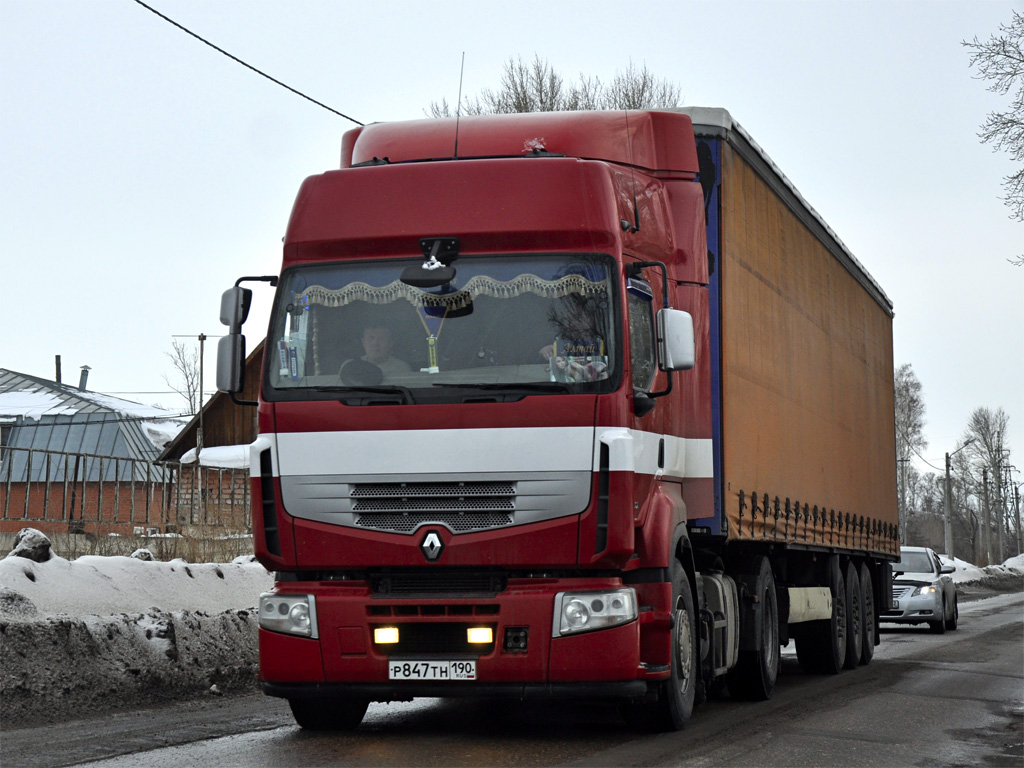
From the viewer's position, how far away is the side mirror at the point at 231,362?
8648 mm

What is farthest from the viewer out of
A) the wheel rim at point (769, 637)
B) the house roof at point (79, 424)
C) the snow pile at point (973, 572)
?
the house roof at point (79, 424)

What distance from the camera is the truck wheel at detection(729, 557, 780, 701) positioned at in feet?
37.6

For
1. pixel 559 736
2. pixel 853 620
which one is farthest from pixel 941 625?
pixel 559 736

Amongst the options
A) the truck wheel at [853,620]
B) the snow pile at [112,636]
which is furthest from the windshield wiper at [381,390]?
the truck wheel at [853,620]

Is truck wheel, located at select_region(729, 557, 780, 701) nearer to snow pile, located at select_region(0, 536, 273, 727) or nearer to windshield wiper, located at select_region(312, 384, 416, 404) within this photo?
snow pile, located at select_region(0, 536, 273, 727)

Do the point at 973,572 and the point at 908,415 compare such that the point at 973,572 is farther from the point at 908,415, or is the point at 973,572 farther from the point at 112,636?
the point at 112,636

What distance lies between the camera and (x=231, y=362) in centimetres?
869

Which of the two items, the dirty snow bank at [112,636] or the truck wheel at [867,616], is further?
the truck wheel at [867,616]

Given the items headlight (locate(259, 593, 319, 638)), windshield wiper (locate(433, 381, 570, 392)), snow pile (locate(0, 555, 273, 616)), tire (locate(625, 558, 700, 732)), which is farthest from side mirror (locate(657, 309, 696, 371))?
snow pile (locate(0, 555, 273, 616))

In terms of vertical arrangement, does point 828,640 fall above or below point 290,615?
below

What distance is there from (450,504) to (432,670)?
953 mm

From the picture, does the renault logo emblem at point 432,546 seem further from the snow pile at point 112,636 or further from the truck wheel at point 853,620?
the truck wheel at point 853,620

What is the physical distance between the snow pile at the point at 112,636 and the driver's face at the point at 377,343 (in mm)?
3374

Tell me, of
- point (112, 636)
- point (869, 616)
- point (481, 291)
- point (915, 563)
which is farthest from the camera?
point (915, 563)
